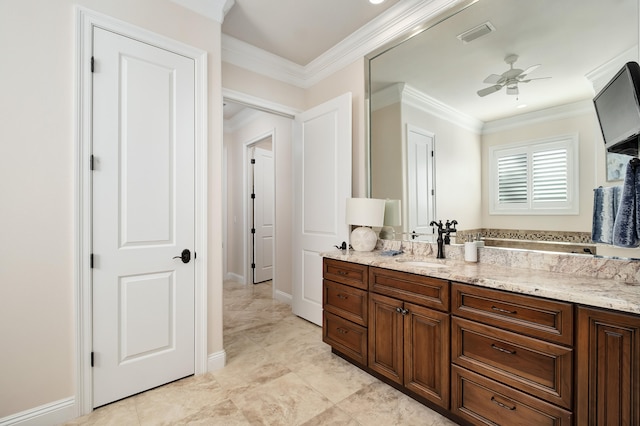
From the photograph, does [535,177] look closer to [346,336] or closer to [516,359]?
[516,359]

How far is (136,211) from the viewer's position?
2.02m

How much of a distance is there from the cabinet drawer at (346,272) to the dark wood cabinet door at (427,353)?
0.41m

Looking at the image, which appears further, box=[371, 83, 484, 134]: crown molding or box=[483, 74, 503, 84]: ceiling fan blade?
box=[371, 83, 484, 134]: crown molding

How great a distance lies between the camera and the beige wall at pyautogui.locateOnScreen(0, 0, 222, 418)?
1636mm

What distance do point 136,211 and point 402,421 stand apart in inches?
86.3

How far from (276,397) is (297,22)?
308 cm

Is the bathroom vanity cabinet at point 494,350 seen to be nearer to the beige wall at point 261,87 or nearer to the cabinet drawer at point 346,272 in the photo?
the cabinet drawer at point 346,272

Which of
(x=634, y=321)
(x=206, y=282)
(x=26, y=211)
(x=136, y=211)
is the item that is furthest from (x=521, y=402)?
(x=26, y=211)

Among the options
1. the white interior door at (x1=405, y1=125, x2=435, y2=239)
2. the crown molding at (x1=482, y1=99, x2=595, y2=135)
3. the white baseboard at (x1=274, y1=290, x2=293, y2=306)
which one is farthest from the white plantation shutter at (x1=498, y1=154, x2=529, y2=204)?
the white baseboard at (x1=274, y1=290, x2=293, y2=306)

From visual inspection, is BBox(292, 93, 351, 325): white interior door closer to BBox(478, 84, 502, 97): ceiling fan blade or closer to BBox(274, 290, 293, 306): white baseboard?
BBox(274, 290, 293, 306): white baseboard

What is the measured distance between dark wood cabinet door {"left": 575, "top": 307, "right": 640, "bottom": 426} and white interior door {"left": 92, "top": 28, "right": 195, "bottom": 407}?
2.33 metres

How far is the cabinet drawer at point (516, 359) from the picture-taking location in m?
1.28

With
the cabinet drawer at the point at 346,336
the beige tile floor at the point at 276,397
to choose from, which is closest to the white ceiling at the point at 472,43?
the cabinet drawer at the point at 346,336

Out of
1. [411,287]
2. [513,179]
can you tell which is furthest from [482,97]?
[411,287]
